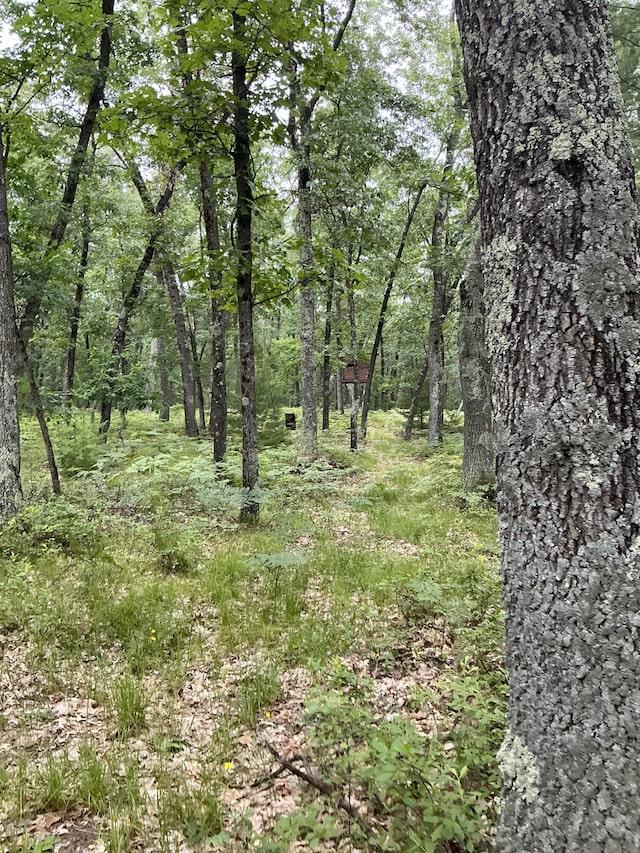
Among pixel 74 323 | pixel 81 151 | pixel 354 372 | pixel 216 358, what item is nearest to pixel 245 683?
pixel 216 358

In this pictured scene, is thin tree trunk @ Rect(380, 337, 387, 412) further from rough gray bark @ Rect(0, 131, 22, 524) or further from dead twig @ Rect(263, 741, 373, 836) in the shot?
dead twig @ Rect(263, 741, 373, 836)

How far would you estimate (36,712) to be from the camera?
3.02 meters

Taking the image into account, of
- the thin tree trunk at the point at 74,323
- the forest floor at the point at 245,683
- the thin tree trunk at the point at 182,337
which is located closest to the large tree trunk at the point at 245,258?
the forest floor at the point at 245,683

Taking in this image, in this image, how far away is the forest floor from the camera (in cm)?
221

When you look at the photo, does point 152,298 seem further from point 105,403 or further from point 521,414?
point 521,414

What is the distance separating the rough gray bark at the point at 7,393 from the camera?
615cm

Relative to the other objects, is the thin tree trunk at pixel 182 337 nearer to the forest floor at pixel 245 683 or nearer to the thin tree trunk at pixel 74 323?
the thin tree trunk at pixel 74 323

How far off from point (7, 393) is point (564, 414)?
681 cm

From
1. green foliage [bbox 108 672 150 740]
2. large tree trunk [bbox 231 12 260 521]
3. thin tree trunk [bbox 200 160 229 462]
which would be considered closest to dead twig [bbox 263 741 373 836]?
green foliage [bbox 108 672 150 740]

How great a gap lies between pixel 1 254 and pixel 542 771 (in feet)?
25.7

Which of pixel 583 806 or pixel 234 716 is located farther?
pixel 234 716

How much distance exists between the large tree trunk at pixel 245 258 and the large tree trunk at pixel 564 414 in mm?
4762

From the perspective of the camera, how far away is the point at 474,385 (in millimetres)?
7746

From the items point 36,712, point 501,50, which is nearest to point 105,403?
point 36,712
